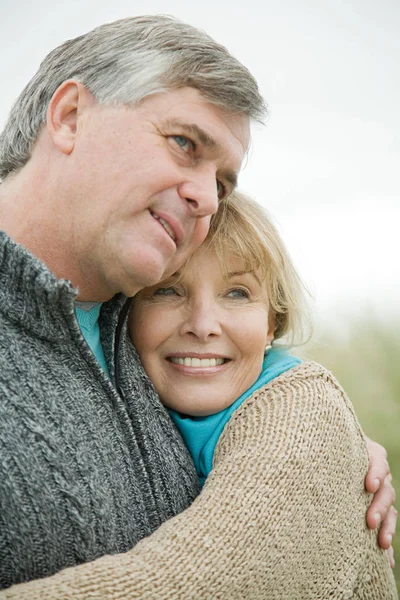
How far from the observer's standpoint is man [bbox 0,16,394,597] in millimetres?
1512

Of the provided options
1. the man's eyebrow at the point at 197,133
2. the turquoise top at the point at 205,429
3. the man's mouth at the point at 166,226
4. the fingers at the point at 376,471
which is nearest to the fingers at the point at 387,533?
the fingers at the point at 376,471

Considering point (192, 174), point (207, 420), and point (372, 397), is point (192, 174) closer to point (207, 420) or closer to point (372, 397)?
point (207, 420)

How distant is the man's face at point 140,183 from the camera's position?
1741mm

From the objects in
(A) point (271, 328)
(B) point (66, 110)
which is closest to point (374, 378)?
(A) point (271, 328)

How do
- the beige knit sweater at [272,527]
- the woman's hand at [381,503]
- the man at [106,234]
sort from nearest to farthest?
the beige knit sweater at [272,527]
the man at [106,234]
the woman's hand at [381,503]

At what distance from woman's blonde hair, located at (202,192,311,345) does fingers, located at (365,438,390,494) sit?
470 mm

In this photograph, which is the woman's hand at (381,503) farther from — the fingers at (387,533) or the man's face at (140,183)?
the man's face at (140,183)

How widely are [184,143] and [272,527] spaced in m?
1.04

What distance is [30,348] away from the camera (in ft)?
5.15

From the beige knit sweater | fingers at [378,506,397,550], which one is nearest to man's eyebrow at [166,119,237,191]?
the beige knit sweater

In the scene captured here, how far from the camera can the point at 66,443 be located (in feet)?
4.88

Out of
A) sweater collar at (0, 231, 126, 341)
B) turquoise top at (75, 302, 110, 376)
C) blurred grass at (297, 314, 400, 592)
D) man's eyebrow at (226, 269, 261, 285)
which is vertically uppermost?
sweater collar at (0, 231, 126, 341)

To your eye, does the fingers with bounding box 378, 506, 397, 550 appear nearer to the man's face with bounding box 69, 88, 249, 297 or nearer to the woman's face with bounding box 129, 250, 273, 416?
the woman's face with bounding box 129, 250, 273, 416

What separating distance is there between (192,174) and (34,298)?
1.93ft
